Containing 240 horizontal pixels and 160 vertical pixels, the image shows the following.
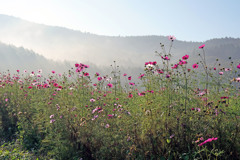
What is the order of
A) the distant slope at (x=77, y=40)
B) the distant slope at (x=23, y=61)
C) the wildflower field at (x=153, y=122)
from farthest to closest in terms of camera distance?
the distant slope at (x=77, y=40)
the distant slope at (x=23, y=61)
the wildflower field at (x=153, y=122)

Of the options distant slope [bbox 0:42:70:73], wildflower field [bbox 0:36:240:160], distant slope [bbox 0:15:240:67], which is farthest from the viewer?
distant slope [bbox 0:15:240:67]

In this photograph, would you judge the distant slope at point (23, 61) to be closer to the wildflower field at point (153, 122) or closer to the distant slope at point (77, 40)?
the wildflower field at point (153, 122)

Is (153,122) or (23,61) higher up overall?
(153,122)

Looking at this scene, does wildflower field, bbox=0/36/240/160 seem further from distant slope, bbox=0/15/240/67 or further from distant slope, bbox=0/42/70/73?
distant slope, bbox=0/15/240/67

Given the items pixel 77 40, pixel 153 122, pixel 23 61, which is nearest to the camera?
pixel 153 122

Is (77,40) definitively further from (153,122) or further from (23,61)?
(153,122)

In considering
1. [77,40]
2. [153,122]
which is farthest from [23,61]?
[77,40]

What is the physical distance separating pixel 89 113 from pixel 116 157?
96 centimetres

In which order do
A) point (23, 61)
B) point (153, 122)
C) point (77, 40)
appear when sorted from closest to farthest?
point (153, 122) → point (23, 61) → point (77, 40)

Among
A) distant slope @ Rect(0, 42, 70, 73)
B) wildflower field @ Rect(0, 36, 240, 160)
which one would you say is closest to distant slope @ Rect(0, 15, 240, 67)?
distant slope @ Rect(0, 42, 70, 73)

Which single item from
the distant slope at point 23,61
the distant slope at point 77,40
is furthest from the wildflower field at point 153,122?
the distant slope at point 77,40

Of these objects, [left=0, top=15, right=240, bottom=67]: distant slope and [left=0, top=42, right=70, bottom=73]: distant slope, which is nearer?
[left=0, top=42, right=70, bottom=73]: distant slope

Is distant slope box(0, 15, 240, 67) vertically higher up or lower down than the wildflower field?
higher up

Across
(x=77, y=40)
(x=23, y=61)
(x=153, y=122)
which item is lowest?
(x=23, y=61)
